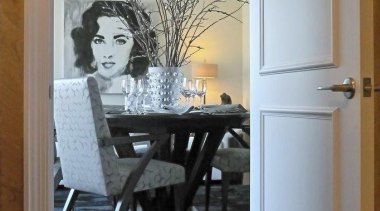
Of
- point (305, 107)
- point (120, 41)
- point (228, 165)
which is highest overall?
point (120, 41)

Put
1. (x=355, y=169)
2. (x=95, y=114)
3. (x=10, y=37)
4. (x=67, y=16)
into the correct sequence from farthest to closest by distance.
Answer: (x=67, y=16) < (x=95, y=114) < (x=355, y=169) < (x=10, y=37)

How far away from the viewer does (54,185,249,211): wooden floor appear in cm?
377

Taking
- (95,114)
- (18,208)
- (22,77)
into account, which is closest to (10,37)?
(22,77)

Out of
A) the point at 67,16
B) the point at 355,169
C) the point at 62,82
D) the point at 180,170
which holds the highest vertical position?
the point at 67,16

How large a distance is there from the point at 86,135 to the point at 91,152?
0.31 feet

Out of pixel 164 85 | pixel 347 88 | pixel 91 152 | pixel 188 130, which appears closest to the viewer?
pixel 347 88

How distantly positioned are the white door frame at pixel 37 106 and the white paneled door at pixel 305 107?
98 centimetres

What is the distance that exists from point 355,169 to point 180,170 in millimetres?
1396

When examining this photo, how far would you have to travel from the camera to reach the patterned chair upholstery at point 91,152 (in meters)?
2.31

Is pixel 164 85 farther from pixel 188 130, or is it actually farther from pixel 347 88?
pixel 347 88

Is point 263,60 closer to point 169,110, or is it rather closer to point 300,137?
point 300,137

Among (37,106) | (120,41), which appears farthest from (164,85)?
(120,41)

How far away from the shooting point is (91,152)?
7.68ft

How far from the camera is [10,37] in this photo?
1352 mm
